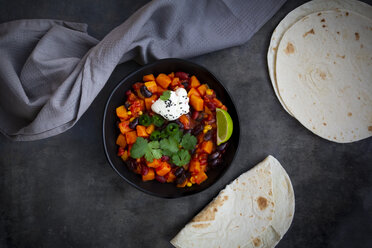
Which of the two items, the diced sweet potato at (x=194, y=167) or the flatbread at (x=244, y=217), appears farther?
the flatbread at (x=244, y=217)

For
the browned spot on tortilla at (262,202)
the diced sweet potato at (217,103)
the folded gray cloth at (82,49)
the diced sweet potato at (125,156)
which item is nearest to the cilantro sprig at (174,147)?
the diced sweet potato at (125,156)

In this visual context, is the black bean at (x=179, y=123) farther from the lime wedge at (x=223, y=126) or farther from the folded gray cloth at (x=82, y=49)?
the folded gray cloth at (x=82, y=49)

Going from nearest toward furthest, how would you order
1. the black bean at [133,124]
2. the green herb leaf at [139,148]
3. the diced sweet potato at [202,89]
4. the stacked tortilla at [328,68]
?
the green herb leaf at [139,148] < the black bean at [133,124] < the diced sweet potato at [202,89] < the stacked tortilla at [328,68]

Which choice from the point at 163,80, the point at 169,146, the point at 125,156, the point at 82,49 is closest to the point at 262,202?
the point at 169,146

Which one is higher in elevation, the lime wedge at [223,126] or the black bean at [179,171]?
the lime wedge at [223,126]

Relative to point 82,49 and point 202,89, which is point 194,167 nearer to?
point 202,89

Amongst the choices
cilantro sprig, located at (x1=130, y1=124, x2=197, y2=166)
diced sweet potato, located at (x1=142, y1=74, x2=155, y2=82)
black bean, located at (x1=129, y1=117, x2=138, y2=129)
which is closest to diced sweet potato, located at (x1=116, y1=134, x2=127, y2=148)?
black bean, located at (x1=129, y1=117, x2=138, y2=129)

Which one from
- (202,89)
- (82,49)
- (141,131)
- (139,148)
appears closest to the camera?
(139,148)
